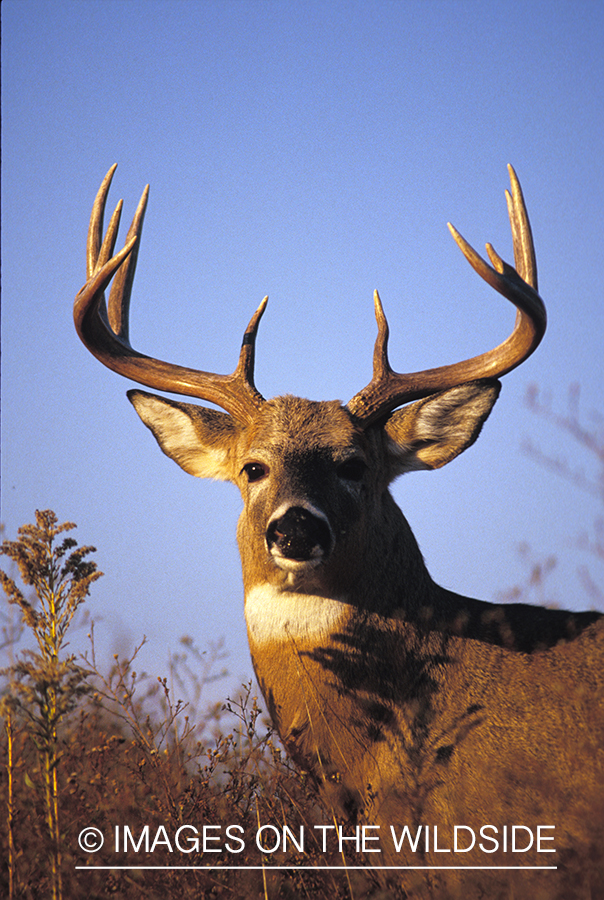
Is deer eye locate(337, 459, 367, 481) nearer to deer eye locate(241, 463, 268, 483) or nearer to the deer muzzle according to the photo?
deer eye locate(241, 463, 268, 483)

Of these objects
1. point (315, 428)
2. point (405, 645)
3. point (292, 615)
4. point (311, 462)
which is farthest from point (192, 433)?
point (405, 645)

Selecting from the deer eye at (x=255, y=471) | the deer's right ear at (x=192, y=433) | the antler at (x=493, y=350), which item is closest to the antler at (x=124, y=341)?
the deer's right ear at (x=192, y=433)

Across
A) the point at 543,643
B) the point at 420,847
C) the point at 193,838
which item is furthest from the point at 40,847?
the point at 543,643

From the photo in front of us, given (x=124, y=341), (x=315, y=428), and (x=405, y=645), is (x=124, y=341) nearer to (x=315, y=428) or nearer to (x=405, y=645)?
(x=315, y=428)

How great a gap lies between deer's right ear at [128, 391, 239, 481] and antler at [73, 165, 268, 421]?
0.13 m

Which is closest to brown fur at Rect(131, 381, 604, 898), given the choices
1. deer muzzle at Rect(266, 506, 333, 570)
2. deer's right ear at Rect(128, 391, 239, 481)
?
deer muzzle at Rect(266, 506, 333, 570)

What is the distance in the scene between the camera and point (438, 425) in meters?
4.77

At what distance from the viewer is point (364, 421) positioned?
4703 mm

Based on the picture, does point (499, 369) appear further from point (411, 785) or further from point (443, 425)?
point (411, 785)

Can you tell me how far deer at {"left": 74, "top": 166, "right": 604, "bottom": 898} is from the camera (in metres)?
3.54

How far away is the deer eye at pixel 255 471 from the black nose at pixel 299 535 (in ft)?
2.19

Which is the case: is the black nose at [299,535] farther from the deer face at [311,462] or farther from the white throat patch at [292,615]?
the white throat patch at [292,615]

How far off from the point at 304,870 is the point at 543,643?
1705 millimetres

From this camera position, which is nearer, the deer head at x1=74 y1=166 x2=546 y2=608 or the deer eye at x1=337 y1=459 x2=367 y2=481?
the deer head at x1=74 y1=166 x2=546 y2=608
